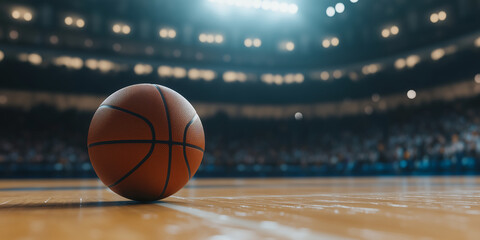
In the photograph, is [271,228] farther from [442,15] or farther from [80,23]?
[80,23]

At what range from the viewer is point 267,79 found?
71.3ft

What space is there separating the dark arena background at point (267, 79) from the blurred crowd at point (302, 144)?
2.4 inches

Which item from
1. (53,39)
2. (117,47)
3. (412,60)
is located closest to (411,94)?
(412,60)

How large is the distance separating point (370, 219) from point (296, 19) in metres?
21.2

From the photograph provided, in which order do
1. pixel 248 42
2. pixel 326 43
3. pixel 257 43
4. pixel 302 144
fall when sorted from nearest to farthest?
1. pixel 302 144
2. pixel 248 42
3. pixel 257 43
4. pixel 326 43

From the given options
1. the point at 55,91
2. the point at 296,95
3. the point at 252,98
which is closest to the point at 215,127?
the point at 252,98

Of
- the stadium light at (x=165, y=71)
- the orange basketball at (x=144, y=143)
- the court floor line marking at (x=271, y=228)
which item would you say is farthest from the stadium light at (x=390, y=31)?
the court floor line marking at (x=271, y=228)

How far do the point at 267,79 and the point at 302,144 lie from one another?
541cm

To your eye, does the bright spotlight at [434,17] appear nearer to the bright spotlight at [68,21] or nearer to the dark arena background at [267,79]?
the dark arena background at [267,79]

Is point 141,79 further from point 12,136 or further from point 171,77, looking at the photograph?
point 12,136

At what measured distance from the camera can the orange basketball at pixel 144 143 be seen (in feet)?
6.34

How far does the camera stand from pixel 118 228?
1.13 metres

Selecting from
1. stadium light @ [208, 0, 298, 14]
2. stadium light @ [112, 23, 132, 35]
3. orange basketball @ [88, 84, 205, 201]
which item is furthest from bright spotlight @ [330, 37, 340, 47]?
orange basketball @ [88, 84, 205, 201]

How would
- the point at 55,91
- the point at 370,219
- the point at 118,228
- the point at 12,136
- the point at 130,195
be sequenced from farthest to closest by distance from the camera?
1. the point at 55,91
2. the point at 12,136
3. the point at 130,195
4. the point at 370,219
5. the point at 118,228
